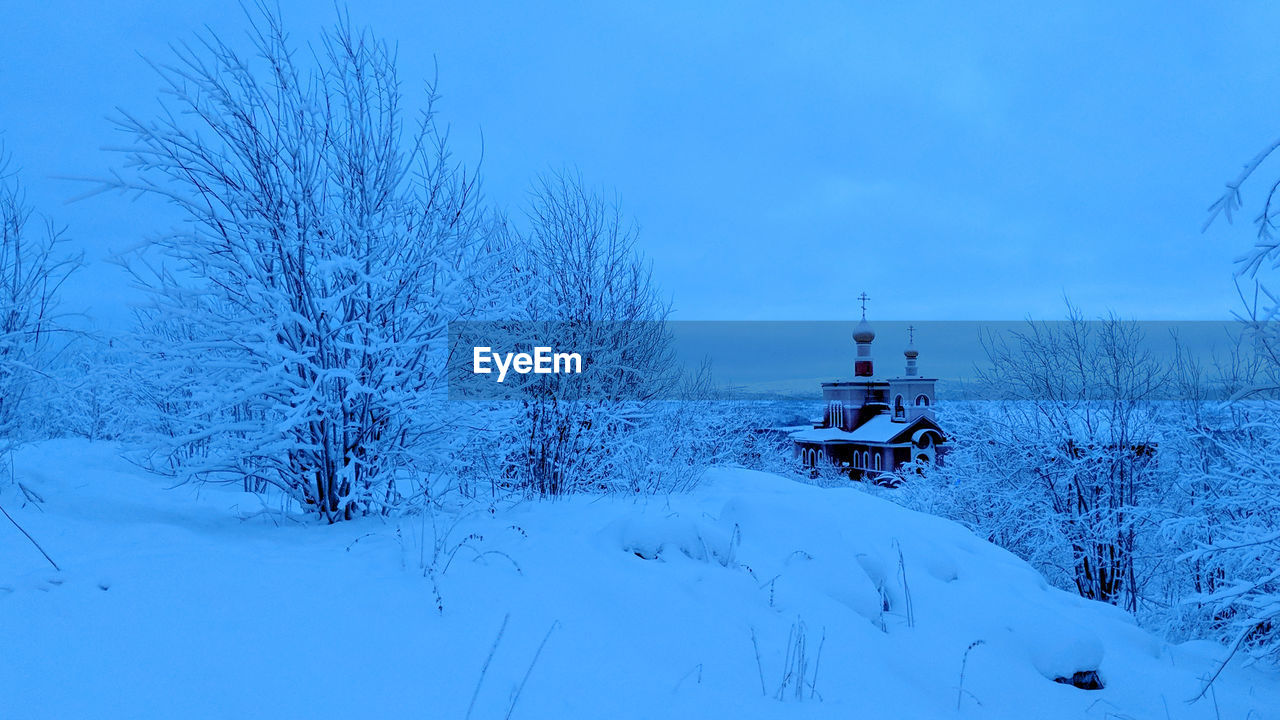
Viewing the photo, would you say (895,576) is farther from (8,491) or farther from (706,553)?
(8,491)

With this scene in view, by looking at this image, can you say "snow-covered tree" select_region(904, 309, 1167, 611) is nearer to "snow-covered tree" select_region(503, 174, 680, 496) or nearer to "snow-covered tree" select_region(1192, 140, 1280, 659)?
"snow-covered tree" select_region(1192, 140, 1280, 659)

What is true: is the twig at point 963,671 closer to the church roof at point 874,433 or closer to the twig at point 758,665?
the twig at point 758,665

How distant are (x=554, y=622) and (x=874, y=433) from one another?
47017 millimetres

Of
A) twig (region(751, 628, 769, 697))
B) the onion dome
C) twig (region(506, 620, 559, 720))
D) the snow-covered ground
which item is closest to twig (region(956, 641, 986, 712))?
the snow-covered ground

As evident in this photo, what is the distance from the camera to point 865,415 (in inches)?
2007

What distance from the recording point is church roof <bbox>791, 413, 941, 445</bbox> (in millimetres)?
44625

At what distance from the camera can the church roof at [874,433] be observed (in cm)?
4462

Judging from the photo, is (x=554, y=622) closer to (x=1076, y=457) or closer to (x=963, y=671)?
(x=963, y=671)

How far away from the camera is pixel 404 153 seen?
5617 mm

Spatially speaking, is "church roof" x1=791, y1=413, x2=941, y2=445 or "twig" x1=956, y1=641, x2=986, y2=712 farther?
"church roof" x1=791, y1=413, x2=941, y2=445

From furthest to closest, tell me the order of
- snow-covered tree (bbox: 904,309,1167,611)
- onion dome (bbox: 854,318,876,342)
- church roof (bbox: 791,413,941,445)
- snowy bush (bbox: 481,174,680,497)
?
onion dome (bbox: 854,318,876,342), church roof (bbox: 791,413,941,445), snow-covered tree (bbox: 904,309,1167,611), snowy bush (bbox: 481,174,680,497)

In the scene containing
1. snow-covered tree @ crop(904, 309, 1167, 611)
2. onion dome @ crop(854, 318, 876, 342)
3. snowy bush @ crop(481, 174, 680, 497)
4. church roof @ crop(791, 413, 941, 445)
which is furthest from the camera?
onion dome @ crop(854, 318, 876, 342)

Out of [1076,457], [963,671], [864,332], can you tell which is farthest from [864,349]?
[963,671]

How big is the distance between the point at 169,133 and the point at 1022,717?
268 inches
